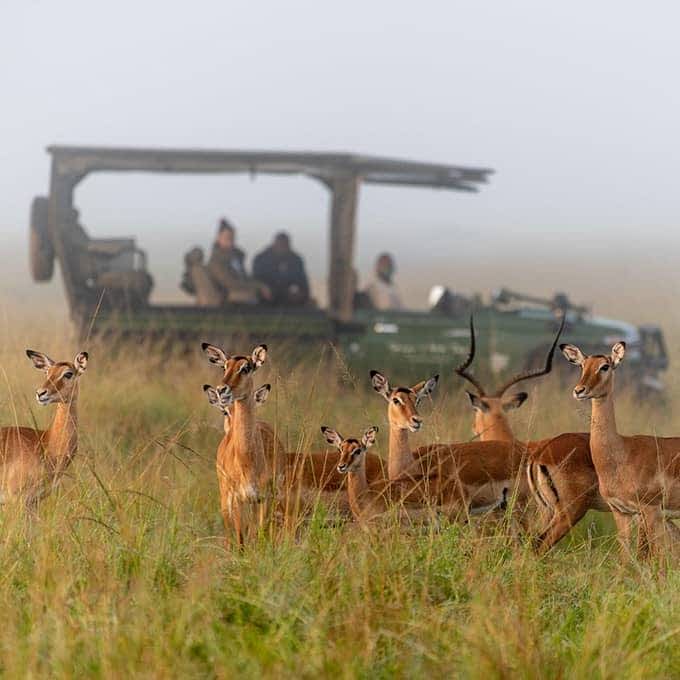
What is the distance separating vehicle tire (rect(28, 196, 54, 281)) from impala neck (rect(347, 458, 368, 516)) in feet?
24.3

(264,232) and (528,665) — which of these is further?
(264,232)

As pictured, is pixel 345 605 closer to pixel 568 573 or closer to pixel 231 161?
pixel 568 573

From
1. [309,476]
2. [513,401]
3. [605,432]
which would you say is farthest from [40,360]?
[513,401]

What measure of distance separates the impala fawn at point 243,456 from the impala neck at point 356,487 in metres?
0.30

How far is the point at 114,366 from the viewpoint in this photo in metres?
12.8

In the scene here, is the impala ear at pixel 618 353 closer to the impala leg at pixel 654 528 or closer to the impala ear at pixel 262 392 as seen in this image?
the impala leg at pixel 654 528

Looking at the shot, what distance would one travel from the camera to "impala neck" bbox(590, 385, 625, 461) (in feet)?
22.1

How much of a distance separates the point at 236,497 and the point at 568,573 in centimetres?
133

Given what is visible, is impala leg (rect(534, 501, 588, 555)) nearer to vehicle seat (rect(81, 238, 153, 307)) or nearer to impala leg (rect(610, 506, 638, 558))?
impala leg (rect(610, 506, 638, 558))

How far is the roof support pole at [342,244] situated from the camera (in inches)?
531

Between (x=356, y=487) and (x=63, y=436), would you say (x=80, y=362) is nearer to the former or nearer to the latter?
(x=63, y=436)

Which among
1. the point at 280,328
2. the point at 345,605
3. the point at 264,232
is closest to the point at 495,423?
the point at 345,605

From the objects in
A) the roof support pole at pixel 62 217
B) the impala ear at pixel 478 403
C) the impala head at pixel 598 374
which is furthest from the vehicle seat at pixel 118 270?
the impala head at pixel 598 374

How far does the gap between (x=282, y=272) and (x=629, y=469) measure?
6957 millimetres
